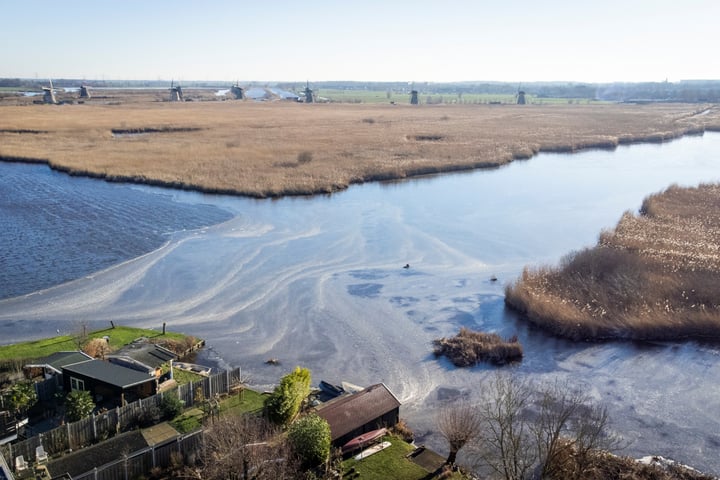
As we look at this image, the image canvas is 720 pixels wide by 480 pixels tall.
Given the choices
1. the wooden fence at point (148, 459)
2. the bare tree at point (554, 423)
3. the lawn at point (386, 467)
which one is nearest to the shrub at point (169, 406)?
the wooden fence at point (148, 459)

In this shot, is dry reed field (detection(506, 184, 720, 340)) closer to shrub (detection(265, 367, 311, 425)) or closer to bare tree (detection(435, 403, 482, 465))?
bare tree (detection(435, 403, 482, 465))

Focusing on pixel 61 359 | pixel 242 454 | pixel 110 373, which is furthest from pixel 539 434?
pixel 61 359

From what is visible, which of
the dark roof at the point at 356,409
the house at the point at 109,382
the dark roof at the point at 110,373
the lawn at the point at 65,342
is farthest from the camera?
the lawn at the point at 65,342

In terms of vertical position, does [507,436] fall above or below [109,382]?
below

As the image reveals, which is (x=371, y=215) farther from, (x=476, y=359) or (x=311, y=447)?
(x=311, y=447)

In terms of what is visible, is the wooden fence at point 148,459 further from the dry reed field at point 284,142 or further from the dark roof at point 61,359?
the dry reed field at point 284,142

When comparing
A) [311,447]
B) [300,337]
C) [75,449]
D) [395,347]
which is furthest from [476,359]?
[75,449]

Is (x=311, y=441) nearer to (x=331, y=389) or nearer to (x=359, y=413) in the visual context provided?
(x=359, y=413)
